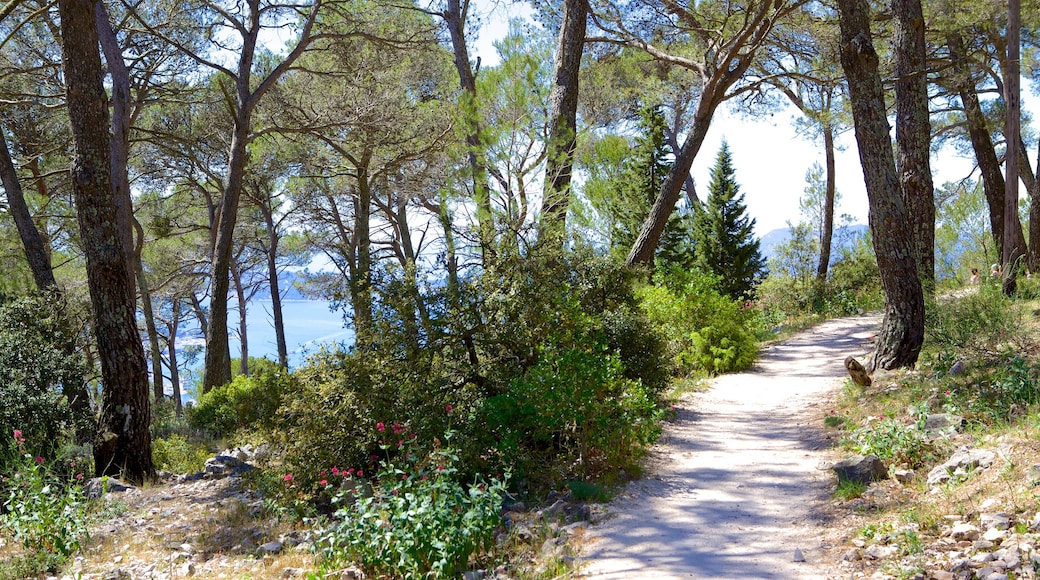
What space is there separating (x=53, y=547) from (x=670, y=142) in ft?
61.1

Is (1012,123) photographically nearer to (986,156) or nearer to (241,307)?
(986,156)

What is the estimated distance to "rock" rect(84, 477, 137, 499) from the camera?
6715 millimetres

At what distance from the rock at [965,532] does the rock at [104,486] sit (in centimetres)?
649

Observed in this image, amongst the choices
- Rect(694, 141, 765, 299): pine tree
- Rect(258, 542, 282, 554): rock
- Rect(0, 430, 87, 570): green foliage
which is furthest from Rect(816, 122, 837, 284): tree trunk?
Rect(0, 430, 87, 570): green foliage

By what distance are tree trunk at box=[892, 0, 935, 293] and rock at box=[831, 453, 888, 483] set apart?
4116 mm

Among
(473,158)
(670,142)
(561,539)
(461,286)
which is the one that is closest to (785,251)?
(670,142)

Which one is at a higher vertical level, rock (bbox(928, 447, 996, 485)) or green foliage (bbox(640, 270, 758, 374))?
green foliage (bbox(640, 270, 758, 374))

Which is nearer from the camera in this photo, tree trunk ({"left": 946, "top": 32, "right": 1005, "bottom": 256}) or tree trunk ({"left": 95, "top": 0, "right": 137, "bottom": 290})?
tree trunk ({"left": 95, "top": 0, "right": 137, "bottom": 290})

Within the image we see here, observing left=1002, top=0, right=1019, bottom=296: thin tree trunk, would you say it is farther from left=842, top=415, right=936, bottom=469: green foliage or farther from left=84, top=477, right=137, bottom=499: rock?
left=84, top=477, right=137, bottom=499: rock

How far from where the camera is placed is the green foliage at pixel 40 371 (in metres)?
7.43

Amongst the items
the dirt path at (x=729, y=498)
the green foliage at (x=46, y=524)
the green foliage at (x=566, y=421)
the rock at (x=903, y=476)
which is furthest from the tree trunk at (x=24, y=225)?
the rock at (x=903, y=476)

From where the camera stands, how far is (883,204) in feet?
25.5

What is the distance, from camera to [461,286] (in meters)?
6.67

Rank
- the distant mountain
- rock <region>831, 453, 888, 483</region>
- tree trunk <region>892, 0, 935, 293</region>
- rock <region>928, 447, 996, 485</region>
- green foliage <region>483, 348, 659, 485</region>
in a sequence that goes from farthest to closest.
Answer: the distant mountain → tree trunk <region>892, 0, 935, 293</region> → green foliage <region>483, 348, 659, 485</region> → rock <region>831, 453, 888, 483</region> → rock <region>928, 447, 996, 485</region>
